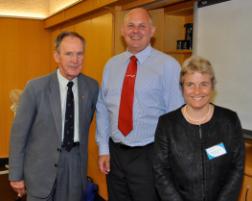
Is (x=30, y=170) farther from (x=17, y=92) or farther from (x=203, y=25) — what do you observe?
(x=17, y=92)

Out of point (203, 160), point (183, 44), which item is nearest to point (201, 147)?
point (203, 160)

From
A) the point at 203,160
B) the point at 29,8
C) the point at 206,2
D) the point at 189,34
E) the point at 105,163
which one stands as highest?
the point at 29,8

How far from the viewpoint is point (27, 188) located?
6.95 feet

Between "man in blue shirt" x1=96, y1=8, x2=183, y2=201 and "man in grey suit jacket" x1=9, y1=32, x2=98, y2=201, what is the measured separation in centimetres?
21

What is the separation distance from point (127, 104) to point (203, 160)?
663 mm

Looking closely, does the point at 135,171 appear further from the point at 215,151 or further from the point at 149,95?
the point at 215,151

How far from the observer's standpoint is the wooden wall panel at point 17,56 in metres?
5.35

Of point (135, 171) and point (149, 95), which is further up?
point (149, 95)

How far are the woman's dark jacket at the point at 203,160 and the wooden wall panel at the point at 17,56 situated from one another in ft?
13.9

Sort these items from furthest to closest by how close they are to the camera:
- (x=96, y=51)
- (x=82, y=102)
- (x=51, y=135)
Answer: (x=96, y=51), (x=82, y=102), (x=51, y=135)

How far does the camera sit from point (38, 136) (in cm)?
205

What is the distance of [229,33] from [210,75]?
1057mm

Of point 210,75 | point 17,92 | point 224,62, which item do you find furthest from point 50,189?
point 17,92

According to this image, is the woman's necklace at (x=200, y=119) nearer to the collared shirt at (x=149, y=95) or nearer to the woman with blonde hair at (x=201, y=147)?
the woman with blonde hair at (x=201, y=147)
